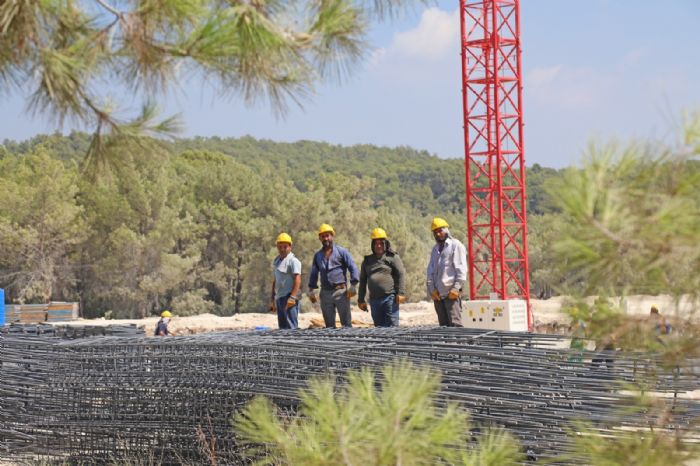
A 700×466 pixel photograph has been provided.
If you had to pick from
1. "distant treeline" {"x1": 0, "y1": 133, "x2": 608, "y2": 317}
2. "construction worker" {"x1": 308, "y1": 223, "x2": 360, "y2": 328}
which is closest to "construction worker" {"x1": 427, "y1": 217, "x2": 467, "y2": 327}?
"construction worker" {"x1": 308, "y1": 223, "x2": 360, "y2": 328}

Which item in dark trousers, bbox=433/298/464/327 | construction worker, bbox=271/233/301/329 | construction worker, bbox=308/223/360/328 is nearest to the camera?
dark trousers, bbox=433/298/464/327

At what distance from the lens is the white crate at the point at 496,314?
19513 millimetres

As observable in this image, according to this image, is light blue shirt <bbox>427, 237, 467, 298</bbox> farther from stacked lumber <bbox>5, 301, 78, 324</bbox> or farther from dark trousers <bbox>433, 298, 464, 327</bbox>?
stacked lumber <bbox>5, 301, 78, 324</bbox>

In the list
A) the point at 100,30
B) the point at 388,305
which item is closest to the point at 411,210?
the point at 388,305

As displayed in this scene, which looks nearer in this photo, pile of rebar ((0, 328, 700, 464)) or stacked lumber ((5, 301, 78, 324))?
pile of rebar ((0, 328, 700, 464))

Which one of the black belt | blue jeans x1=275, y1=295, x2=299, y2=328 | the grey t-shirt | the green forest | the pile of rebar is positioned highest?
the green forest

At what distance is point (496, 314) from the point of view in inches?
776

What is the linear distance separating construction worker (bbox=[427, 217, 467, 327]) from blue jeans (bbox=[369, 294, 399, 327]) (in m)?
0.64

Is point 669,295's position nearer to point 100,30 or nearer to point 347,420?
point 347,420

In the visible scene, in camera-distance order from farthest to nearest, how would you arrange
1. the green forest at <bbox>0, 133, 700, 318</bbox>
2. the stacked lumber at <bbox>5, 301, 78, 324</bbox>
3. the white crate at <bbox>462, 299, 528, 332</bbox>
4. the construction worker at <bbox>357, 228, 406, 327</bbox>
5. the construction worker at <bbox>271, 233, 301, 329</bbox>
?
the green forest at <bbox>0, 133, 700, 318</bbox> < the stacked lumber at <bbox>5, 301, 78, 324</bbox> < the white crate at <bbox>462, 299, 528, 332</bbox> < the construction worker at <bbox>271, 233, 301, 329</bbox> < the construction worker at <bbox>357, 228, 406, 327</bbox>

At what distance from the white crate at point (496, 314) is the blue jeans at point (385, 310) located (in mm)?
9348

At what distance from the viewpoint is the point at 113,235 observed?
41.1 meters

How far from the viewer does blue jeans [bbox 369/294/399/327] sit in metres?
10.1

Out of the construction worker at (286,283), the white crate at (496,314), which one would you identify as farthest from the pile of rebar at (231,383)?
the white crate at (496,314)
